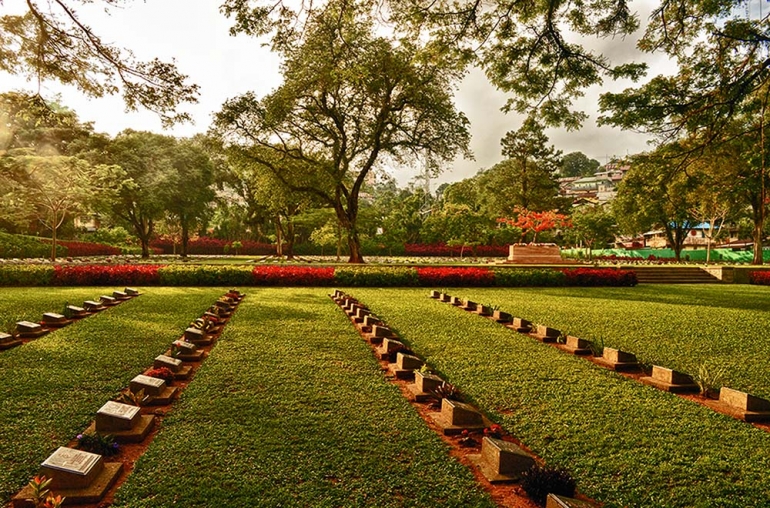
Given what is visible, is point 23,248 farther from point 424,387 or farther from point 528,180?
point 528,180

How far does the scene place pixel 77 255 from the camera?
2814cm

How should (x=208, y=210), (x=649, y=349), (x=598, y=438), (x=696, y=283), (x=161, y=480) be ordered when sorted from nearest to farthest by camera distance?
(x=161, y=480) < (x=598, y=438) < (x=649, y=349) < (x=696, y=283) < (x=208, y=210)

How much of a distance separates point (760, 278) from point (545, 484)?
68.7 ft

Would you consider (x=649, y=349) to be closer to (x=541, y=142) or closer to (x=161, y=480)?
(x=161, y=480)

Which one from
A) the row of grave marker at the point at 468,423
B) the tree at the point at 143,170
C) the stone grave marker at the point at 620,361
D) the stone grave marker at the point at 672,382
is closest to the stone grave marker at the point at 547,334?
the stone grave marker at the point at 620,361

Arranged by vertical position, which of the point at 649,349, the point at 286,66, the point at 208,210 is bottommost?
the point at 649,349

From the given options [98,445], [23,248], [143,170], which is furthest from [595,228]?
[98,445]

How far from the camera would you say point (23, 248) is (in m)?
24.6

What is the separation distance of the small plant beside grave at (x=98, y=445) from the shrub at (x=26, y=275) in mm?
13195

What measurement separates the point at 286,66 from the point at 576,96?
1495cm

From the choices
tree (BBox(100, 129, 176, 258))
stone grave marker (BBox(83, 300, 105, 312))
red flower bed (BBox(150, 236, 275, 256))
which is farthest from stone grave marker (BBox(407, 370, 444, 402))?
red flower bed (BBox(150, 236, 275, 256))

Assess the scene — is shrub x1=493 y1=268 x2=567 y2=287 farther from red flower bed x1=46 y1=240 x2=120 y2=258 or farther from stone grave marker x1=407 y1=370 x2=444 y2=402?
red flower bed x1=46 y1=240 x2=120 y2=258

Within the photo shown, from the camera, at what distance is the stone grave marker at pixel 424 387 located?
13.9 feet

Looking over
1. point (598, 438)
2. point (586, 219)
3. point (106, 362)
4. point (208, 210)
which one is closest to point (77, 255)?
point (208, 210)
